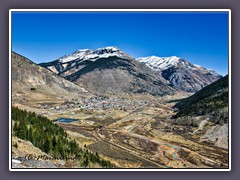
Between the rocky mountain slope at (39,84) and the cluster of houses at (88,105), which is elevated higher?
the rocky mountain slope at (39,84)

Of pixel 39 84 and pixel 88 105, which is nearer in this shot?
pixel 88 105

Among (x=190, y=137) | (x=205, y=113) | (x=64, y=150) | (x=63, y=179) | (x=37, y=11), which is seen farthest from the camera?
(x=205, y=113)

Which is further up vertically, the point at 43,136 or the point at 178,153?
the point at 43,136

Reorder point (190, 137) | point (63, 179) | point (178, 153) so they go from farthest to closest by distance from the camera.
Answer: point (190, 137) → point (178, 153) → point (63, 179)

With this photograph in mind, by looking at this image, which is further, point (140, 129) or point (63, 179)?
point (140, 129)

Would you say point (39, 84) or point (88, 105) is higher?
point (39, 84)

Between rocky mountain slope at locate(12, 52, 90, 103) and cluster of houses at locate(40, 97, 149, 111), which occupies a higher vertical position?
rocky mountain slope at locate(12, 52, 90, 103)

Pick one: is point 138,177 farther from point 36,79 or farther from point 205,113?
point 36,79

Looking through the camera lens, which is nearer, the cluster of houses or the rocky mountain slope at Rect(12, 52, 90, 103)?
the cluster of houses

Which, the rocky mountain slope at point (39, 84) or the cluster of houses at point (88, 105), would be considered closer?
Answer: the cluster of houses at point (88, 105)
